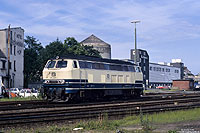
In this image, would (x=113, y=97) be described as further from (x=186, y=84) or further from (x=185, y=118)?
(x=186, y=84)

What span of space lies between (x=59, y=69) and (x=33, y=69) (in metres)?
46.9

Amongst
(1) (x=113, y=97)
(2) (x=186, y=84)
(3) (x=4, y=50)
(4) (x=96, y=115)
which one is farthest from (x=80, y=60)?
(2) (x=186, y=84)

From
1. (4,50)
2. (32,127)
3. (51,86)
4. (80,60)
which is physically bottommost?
(32,127)

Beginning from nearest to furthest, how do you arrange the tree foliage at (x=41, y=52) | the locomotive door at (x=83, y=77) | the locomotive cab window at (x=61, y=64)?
the locomotive cab window at (x=61, y=64)
the locomotive door at (x=83, y=77)
the tree foliage at (x=41, y=52)

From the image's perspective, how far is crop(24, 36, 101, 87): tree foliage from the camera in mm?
65250

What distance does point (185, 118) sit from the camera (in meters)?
14.8

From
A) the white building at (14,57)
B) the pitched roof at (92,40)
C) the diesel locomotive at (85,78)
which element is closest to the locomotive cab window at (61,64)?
the diesel locomotive at (85,78)

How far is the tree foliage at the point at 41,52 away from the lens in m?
65.2

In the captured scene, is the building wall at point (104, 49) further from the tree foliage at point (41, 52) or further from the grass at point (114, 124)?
the grass at point (114, 124)

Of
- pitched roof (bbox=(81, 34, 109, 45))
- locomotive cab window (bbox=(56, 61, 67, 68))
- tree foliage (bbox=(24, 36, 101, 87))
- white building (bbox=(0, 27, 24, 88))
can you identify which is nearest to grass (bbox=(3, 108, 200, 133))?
locomotive cab window (bbox=(56, 61, 67, 68))

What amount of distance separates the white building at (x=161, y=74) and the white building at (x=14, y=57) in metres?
54.9

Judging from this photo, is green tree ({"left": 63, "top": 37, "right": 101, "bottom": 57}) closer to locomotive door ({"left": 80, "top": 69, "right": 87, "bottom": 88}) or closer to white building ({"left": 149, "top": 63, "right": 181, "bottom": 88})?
white building ({"left": 149, "top": 63, "right": 181, "bottom": 88})

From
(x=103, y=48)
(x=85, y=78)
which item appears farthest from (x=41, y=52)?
(x=85, y=78)

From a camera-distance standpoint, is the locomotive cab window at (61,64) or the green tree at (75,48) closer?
the locomotive cab window at (61,64)
